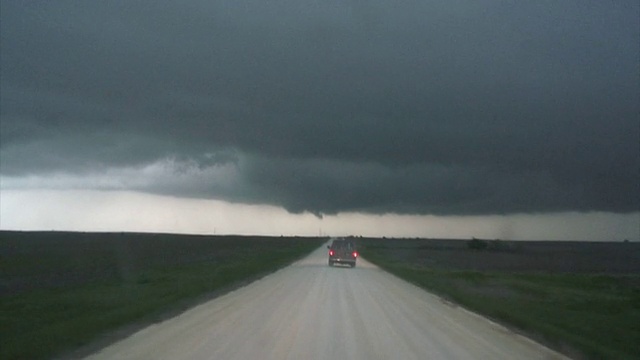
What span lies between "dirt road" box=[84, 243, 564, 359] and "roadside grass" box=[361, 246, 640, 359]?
0.97m

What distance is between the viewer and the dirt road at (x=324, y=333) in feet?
47.7

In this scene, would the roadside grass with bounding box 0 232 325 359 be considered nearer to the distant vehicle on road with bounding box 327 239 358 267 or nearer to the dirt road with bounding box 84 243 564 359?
the dirt road with bounding box 84 243 564 359

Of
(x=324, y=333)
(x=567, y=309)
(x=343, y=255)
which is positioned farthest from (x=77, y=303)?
(x=343, y=255)

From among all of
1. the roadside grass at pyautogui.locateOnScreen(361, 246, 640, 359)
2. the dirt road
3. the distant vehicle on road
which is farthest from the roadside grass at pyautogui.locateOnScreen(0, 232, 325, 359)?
the distant vehicle on road

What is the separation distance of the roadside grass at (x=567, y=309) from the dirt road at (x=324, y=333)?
0.97 metres

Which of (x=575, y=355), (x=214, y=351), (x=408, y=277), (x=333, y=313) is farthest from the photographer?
(x=408, y=277)

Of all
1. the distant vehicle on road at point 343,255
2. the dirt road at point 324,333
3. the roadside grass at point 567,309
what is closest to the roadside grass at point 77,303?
the dirt road at point 324,333

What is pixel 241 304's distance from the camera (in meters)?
26.1

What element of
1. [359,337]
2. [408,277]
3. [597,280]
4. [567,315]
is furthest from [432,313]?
[597,280]

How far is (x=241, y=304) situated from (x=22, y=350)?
11.9 m

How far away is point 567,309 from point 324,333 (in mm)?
15745

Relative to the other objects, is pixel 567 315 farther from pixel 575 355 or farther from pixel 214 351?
pixel 214 351

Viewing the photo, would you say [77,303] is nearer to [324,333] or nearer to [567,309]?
[324,333]

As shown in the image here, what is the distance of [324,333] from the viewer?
58.5 ft
